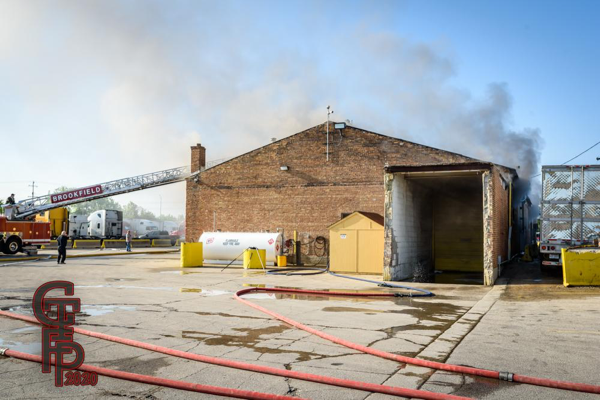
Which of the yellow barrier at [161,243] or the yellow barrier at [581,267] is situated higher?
the yellow barrier at [581,267]

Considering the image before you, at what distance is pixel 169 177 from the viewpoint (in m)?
34.2

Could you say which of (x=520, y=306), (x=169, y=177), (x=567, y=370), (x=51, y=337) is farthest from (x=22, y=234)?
(x=567, y=370)

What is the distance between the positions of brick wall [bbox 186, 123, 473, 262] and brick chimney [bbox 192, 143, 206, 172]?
6.06 feet

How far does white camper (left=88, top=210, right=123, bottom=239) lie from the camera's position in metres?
46.3

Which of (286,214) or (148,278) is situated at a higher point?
(286,214)

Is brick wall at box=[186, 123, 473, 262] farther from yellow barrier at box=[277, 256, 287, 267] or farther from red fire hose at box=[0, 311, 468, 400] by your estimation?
red fire hose at box=[0, 311, 468, 400]

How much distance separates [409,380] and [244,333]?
318 centimetres

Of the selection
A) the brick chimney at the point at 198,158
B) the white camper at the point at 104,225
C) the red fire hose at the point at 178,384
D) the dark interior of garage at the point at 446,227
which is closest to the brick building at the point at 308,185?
the dark interior of garage at the point at 446,227

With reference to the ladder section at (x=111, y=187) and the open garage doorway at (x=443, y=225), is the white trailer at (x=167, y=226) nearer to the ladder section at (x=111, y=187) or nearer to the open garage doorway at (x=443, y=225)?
the ladder section at (x=111, y=187)

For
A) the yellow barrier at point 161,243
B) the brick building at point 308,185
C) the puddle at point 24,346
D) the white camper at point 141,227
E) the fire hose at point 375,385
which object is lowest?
the yellow barrier at point 161,243

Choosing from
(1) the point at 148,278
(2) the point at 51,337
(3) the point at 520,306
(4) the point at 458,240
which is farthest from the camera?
(4) the point at 458,240

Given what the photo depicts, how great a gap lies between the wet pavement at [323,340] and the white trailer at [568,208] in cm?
289

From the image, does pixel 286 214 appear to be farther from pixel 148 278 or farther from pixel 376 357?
pixel 376 357

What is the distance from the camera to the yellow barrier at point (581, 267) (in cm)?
1401
